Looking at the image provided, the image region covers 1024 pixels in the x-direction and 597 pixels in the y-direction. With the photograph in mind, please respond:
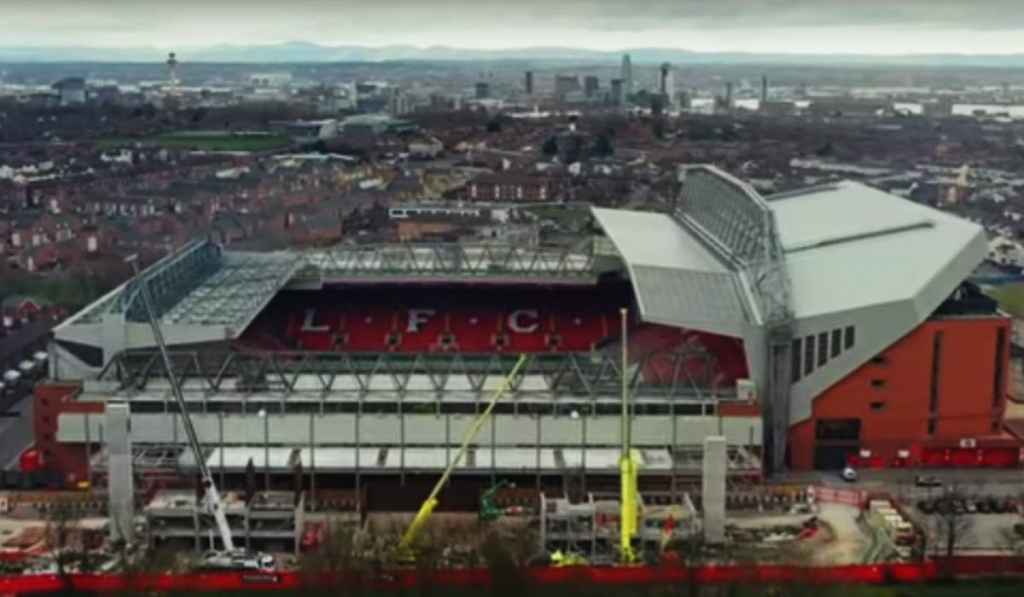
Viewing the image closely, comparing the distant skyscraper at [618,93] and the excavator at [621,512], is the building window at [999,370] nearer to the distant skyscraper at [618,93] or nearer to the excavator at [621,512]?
the excavator at [621,512]

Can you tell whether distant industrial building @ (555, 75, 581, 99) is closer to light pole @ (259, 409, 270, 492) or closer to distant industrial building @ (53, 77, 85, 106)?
distant industrial building @ (53, 77, 85, 106)

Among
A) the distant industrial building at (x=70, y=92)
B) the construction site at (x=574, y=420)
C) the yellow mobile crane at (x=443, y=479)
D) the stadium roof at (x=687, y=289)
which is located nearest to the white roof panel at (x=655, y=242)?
the stadium roof at (x=687, y=289)

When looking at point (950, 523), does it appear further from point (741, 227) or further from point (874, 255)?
point (741, 227)

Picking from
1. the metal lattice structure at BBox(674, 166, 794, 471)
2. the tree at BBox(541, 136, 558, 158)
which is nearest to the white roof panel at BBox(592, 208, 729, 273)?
the metal lattice structure at BBox(674, 166, 794, 471)

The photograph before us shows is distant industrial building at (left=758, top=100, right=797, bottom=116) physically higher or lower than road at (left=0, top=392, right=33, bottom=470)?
higher

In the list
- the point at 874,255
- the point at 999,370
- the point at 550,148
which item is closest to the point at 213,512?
the point at 874,255

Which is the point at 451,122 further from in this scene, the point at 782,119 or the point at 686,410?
the point at 686,410

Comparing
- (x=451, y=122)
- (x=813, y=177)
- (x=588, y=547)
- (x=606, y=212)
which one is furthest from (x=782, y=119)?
(x=588, y=547)

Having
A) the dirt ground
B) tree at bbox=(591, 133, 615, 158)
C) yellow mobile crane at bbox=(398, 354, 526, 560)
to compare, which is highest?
tree at bbox=(591, 133, 615, 158)
